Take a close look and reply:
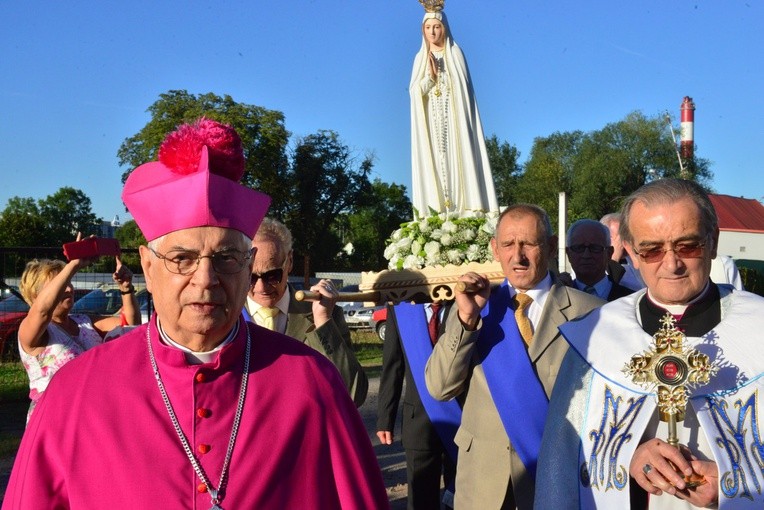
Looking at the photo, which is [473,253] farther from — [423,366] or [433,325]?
[423,366]

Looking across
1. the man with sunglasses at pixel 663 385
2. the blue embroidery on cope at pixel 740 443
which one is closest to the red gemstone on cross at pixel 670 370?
the man with sunglasses at pixel 663 385

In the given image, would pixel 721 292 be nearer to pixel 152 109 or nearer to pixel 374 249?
pixel 152 109

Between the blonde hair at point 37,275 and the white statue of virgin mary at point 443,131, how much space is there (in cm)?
658

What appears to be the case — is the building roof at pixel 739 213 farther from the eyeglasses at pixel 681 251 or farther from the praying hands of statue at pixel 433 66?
the eyeglasses at pixel 681 251

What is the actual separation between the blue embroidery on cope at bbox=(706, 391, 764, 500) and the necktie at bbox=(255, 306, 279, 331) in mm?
2012

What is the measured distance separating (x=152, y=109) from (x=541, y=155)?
3610 cm

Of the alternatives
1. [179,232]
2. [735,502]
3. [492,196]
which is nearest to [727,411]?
[735,502]

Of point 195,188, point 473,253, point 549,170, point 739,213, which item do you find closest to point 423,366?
point 473,253

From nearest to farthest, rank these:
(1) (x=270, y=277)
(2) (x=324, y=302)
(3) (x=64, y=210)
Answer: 1. (2) (x=324, y=302)
2. (1) (x=270, y=277)
3. (3) (x=64, y=210)

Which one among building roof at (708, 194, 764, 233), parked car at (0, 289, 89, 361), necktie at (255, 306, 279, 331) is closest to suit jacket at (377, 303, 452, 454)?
necktie at (255, 306, 279, 331)

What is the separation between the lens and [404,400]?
6.23 meters

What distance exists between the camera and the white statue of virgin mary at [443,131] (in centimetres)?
1175

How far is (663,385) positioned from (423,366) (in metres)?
2.89

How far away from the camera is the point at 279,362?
266 centimetres
